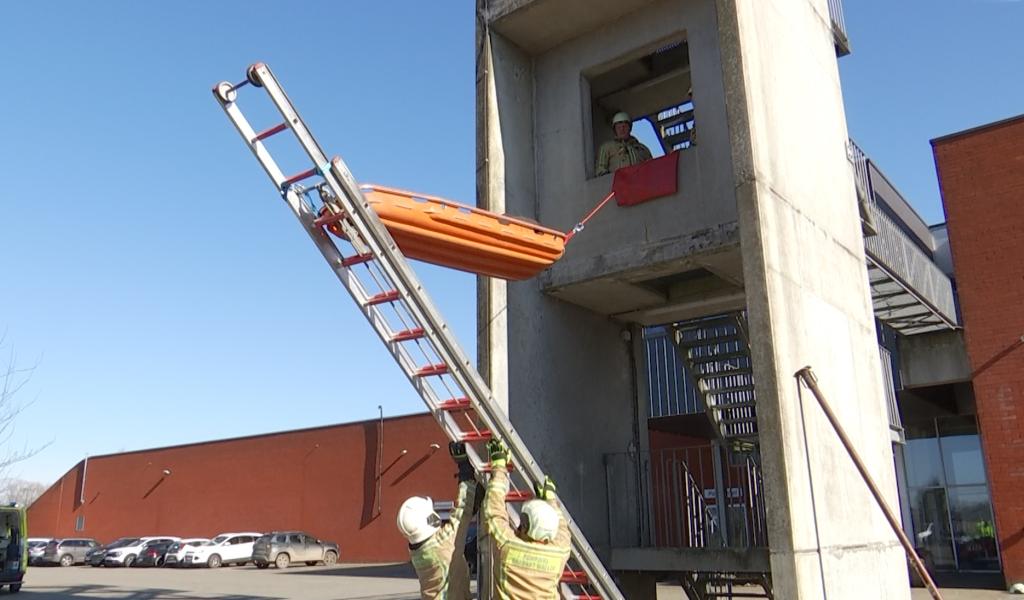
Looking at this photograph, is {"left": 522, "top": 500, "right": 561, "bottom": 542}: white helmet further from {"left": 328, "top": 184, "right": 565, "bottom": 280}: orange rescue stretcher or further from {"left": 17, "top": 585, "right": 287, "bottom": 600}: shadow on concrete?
{"left": 17, "top": 585, "right": 287, "bottom": 600}: shadow on concrete

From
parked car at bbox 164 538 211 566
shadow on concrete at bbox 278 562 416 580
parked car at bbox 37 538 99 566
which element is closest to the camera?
shadow on concrete at bbox 278 562 416 580

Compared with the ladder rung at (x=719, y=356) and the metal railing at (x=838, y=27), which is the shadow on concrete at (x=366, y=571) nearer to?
the ladder rung at (x=719, y=356)

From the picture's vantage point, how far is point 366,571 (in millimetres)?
28969

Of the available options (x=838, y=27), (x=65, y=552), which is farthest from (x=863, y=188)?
(x=65, y=552)

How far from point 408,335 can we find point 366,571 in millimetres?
24692

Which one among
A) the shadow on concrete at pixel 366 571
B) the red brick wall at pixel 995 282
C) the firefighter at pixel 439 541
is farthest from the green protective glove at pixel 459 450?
the shadow on concrete at pixel 366 571

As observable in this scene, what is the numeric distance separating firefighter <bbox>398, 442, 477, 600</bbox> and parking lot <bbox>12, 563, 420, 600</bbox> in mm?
13048

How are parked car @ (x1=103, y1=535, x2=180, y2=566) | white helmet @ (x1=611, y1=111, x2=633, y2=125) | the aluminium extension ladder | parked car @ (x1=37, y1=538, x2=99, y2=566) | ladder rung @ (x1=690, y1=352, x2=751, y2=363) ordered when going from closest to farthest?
the aluminium extension ladder
white helmet @ (x1=611, y1=111, x2=633, y2=125)
ladder rung @ (x1=690, y1=352, x2=751, y2=363)
parked car @ (x1=103, y1=535, x2=180, y2=566)
parked car @ (x1=37, y1=538, x2=99, y2=566)

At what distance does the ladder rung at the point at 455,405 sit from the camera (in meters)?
6.78

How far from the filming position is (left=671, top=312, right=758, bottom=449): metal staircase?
37.4ft

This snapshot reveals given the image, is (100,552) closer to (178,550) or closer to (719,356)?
(178,550)

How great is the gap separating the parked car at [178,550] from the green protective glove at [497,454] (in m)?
Result: 31.2

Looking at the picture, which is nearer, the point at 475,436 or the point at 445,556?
the point at 445,556

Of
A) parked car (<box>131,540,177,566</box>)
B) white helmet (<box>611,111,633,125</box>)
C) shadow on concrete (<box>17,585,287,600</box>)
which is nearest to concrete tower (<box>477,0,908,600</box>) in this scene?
white helmet (<box>611,111,633,125</box>)
